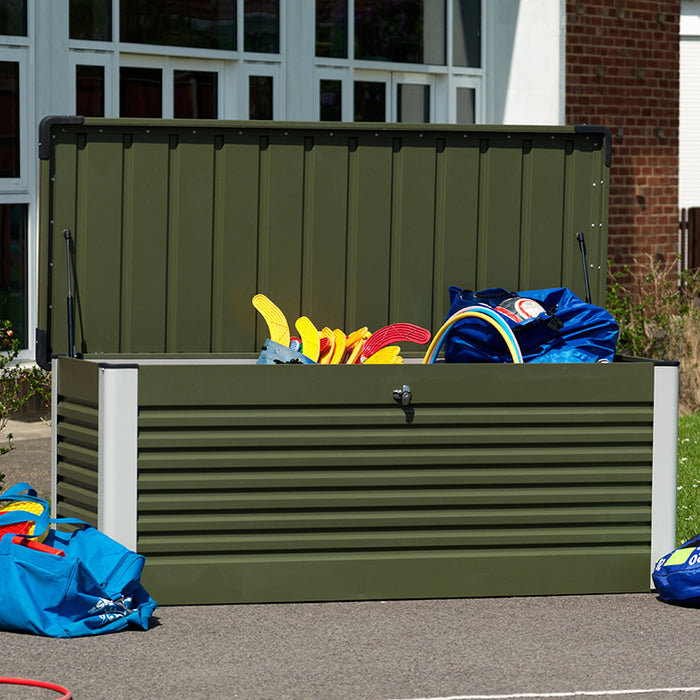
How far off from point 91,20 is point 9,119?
3.17 feet

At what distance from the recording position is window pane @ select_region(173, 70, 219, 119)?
10.3 meters

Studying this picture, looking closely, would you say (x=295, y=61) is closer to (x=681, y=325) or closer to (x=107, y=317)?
(x=681, y=325)

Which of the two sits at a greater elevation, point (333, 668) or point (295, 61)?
point (295, 61)

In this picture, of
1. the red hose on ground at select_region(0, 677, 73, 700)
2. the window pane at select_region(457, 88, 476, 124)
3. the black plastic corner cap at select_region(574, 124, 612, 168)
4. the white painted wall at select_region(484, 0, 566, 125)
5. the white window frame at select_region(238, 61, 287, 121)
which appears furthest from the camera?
the window pane at select_region(457, 88, 476, 124)

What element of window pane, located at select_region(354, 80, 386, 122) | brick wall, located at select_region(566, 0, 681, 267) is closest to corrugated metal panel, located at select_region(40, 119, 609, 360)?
window pane, located at select_region(354, 80, 386, 122)

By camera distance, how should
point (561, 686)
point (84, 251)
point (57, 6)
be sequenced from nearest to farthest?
point (561, 686) < point (84, 251) < point (57, 6)

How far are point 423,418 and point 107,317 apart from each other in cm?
164

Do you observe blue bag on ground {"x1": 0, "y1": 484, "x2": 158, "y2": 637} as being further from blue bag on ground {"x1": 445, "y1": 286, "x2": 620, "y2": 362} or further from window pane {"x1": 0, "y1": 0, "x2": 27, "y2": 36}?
window pane {"x1": 0, "y1": 0, "x2": 27, "y2": 36}

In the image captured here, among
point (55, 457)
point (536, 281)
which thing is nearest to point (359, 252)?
point (536, 281)

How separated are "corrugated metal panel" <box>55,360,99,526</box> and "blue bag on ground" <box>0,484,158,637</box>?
319mm

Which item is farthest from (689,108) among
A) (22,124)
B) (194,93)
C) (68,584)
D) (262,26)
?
(68,584)

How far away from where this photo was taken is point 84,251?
19.2 ft

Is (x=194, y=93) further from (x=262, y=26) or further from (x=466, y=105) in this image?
(x=466, y=105)

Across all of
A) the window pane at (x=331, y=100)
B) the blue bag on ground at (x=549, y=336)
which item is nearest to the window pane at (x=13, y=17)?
the window pane at (x=331, y=100)
